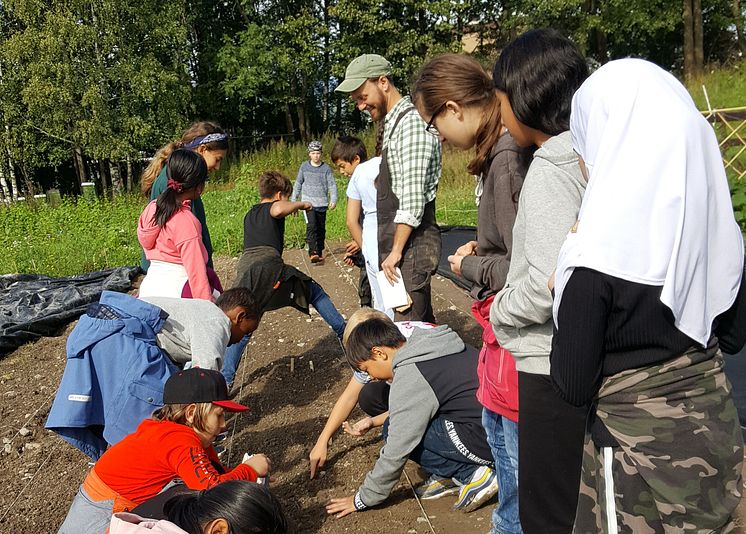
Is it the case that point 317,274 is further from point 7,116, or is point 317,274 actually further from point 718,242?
point 7,116

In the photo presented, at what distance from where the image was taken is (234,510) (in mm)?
1562

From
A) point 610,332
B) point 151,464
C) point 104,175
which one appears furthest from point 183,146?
point 104,175

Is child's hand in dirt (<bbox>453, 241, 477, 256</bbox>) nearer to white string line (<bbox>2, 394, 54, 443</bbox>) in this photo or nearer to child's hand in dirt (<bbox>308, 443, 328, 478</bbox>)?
child's hand in dirt (<bbox>308, 443, 328, 478</bbox>)

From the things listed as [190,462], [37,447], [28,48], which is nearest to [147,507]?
[190,462]

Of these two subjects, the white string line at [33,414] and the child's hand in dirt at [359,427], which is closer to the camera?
the child's hand in dirt at [359,427]

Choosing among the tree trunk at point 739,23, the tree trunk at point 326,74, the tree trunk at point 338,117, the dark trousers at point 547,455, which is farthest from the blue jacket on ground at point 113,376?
the tree trunk at point 338,117

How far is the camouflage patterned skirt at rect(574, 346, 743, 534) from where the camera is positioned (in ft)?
3.67

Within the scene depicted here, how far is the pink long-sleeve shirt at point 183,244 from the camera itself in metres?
2.88

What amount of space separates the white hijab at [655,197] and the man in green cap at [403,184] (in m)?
1.49

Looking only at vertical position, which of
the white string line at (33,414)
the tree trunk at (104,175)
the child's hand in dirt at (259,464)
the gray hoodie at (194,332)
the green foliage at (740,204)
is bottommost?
the tree trunk at (104,175)

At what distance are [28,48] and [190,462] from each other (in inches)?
754

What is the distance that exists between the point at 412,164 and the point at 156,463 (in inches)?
55.6

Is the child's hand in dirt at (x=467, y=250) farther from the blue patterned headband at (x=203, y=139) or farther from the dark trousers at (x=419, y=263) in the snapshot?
the blue patterned headband at (x=203, y=139)

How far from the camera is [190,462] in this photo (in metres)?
2.01
